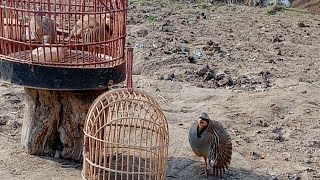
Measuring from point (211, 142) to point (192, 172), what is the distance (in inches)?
17.6

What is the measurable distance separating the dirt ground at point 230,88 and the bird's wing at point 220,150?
21 centimetres

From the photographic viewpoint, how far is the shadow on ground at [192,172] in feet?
19.9

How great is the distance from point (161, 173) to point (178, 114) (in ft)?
7.63

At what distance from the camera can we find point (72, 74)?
18.9ft

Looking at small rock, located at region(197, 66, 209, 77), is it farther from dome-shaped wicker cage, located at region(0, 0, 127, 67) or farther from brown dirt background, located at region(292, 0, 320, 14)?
Answer: brown dirt background, located at region(292, 0, 320, 14)

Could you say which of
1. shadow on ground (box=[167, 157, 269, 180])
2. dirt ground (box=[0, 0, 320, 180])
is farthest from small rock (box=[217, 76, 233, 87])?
shadow on ground (box=[167, 157, 269, 180])

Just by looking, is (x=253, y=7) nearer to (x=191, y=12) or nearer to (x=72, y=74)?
(x=191, y=12)

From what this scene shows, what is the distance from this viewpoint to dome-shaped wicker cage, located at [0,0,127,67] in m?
5.88

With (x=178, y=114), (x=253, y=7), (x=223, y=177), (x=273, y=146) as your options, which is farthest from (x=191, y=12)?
(x=223, y=177)

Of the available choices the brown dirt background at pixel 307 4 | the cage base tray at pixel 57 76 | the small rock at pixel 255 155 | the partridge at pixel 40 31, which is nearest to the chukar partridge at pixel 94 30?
the partridge at pixel 40 31

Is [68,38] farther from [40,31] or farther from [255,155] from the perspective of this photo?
[255,155]

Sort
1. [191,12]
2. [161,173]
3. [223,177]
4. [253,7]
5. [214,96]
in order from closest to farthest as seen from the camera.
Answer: [161,173], [223,177], [214,96], [191,12], [253,7]

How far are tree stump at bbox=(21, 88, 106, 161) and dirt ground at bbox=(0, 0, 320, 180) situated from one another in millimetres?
132

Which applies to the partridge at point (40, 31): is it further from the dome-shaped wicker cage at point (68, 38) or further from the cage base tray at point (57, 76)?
the cage base tray at point (57, 76)
